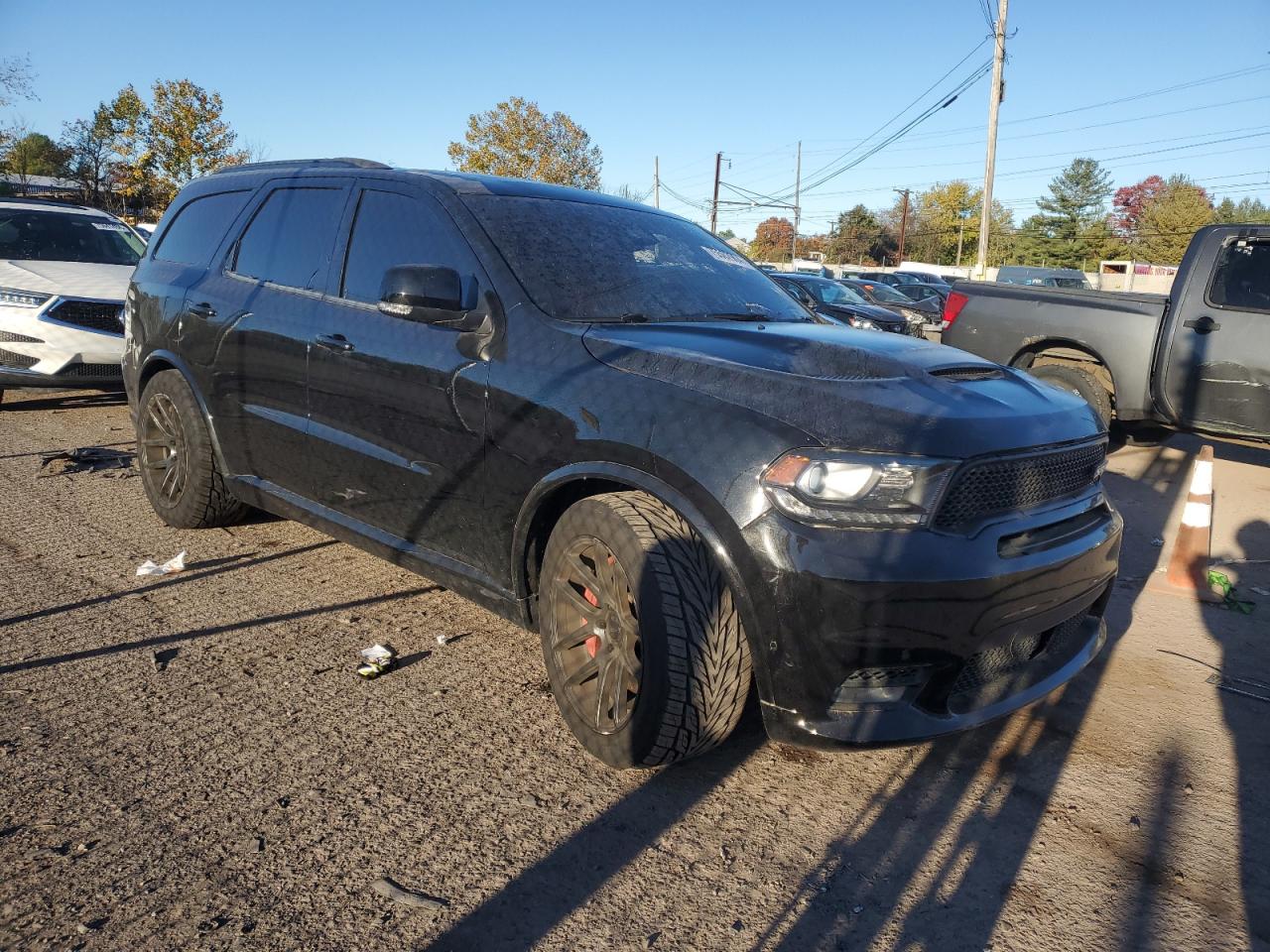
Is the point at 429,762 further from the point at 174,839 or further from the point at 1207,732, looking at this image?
the point at 1207,732

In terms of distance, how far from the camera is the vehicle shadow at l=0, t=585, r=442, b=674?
354cm

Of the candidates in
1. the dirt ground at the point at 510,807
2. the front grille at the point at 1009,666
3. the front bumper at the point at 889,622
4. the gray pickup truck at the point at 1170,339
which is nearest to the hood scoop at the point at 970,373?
the front bumper at the point at 889,622

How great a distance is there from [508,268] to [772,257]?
322ft

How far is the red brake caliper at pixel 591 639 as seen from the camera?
2.96 m

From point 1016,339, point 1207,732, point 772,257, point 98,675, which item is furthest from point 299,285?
point 772,257

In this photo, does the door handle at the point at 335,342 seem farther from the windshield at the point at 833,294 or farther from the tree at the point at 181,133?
the tree at the point at 181,133

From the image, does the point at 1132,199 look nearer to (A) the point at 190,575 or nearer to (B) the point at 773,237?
(B) the point at 773,237

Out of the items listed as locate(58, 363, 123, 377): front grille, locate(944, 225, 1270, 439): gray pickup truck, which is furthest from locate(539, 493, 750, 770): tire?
locate(58, 363, 123, 377): front grille

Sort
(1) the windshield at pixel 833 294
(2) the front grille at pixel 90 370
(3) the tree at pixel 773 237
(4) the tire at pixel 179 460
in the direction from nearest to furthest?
(4) the tire at pixel 179 460
(2) the front grille at pixel 90 370
(1) the windshield at pixel 833 294
(3) the tree at pixel 773 237

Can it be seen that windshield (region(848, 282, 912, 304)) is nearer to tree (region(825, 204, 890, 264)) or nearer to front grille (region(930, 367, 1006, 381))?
front grille (region(930, 367, 1006, 381))

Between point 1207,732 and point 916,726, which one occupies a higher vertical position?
point 916,726

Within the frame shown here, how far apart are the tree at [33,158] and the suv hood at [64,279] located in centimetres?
3747

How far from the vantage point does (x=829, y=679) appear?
2535 mm

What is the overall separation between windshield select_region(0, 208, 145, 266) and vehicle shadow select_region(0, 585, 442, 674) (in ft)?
21.4
